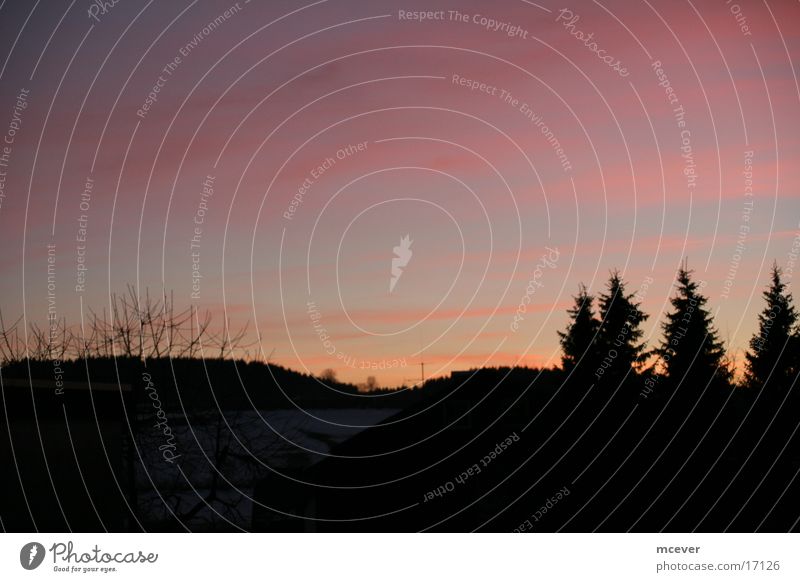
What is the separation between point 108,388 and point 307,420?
14071mm

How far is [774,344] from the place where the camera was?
3425 centimetres

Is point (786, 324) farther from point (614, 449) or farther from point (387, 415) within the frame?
point (387, 415)

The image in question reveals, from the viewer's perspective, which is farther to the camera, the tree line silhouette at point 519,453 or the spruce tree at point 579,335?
the spruce tree at point 579,335

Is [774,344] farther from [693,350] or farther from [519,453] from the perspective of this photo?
[519,453]

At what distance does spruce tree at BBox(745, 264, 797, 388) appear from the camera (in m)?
31.8

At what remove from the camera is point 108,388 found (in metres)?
19.2

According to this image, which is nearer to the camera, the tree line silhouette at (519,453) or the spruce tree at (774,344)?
the tree line silhouette at (519,453)

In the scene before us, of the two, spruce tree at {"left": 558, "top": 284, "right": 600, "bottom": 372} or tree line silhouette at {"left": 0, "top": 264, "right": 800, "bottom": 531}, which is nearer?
tree line silhouette at {"left": 0, "top": 264, "right": 800, "bottom": 531}

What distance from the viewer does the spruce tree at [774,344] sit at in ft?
104

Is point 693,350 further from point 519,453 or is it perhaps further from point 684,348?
point 519,453

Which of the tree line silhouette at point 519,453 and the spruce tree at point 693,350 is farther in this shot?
the spruce tree at point 693,350

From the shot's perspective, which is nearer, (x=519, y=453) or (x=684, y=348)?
(x=519, y=453)

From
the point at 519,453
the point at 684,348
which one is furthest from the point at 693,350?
the point at 519,453
